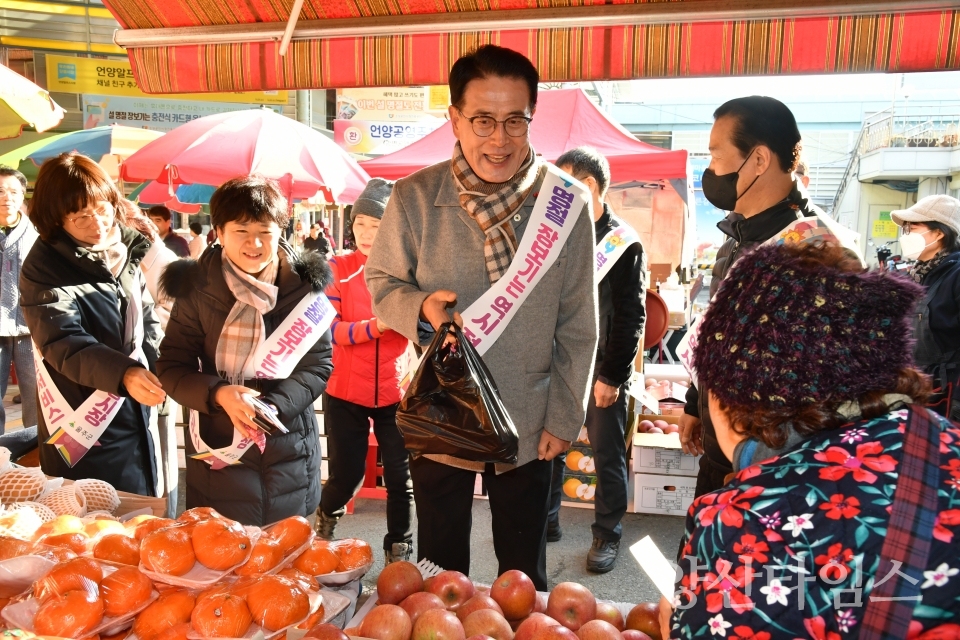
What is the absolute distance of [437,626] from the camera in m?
1.58

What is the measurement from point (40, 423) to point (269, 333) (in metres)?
1.12

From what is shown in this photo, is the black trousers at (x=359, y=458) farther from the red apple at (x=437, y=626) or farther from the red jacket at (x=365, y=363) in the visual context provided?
the red apple at (x=437, y=626)

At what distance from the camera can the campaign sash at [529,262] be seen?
82.0 inches

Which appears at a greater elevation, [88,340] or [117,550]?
[88,340]

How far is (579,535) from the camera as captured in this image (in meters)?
4.20

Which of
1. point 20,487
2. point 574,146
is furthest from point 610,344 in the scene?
point 574,146

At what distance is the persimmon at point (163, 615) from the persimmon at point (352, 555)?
0.38m

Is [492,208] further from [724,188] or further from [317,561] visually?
[317,561]

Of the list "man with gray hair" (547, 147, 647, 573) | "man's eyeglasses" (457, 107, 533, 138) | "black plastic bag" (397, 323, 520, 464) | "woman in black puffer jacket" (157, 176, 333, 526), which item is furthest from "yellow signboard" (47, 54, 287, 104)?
"black plastic bag" (397, 323, 520, 464)

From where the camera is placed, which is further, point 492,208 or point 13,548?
point 492,208

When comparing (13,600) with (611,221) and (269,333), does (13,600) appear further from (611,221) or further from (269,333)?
(611,221)

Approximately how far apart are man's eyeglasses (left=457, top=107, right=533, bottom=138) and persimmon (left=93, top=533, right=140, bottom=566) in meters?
1.41

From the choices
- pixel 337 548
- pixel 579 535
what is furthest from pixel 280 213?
pixel 579 535

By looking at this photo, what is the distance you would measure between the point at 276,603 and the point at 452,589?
0.47 metres
